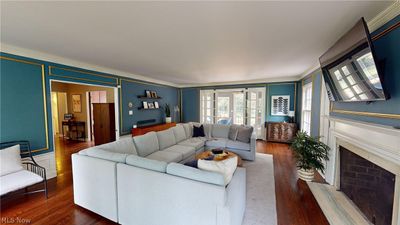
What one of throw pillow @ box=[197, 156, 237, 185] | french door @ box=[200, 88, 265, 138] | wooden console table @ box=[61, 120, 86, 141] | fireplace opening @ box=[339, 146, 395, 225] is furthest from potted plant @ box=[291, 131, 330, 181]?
wooden console table @ box=[61, 120, 86, 141]

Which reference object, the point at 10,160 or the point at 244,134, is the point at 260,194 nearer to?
the point at 244,134

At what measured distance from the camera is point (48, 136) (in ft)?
9.85

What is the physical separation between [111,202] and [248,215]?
5.68ft

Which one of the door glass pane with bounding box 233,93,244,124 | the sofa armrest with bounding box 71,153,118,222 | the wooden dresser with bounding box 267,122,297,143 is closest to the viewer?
the sofa armrest with bounding box 71,153,118,222

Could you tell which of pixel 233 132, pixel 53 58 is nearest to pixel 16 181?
pixel 53 58

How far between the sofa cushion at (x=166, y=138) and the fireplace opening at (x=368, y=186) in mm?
3274

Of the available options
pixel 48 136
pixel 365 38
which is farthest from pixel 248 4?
pixel 48 136

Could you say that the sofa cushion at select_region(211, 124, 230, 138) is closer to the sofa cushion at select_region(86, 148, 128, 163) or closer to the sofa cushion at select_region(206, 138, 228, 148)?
the sofa cushion at select_region(206, 138, 228, 148)

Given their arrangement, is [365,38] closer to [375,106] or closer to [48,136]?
[375,106]

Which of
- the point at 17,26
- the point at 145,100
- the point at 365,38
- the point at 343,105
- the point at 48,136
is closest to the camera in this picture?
the point at 365,38

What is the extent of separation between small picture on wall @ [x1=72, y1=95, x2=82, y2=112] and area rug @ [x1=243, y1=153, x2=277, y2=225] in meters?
6.69

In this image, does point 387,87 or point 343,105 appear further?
point 343,105

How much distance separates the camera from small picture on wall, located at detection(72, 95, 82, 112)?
245 inches

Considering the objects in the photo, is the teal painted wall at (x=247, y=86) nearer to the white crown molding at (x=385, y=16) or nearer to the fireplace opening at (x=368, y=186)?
the fireplace opening at (x=368, y=186)
